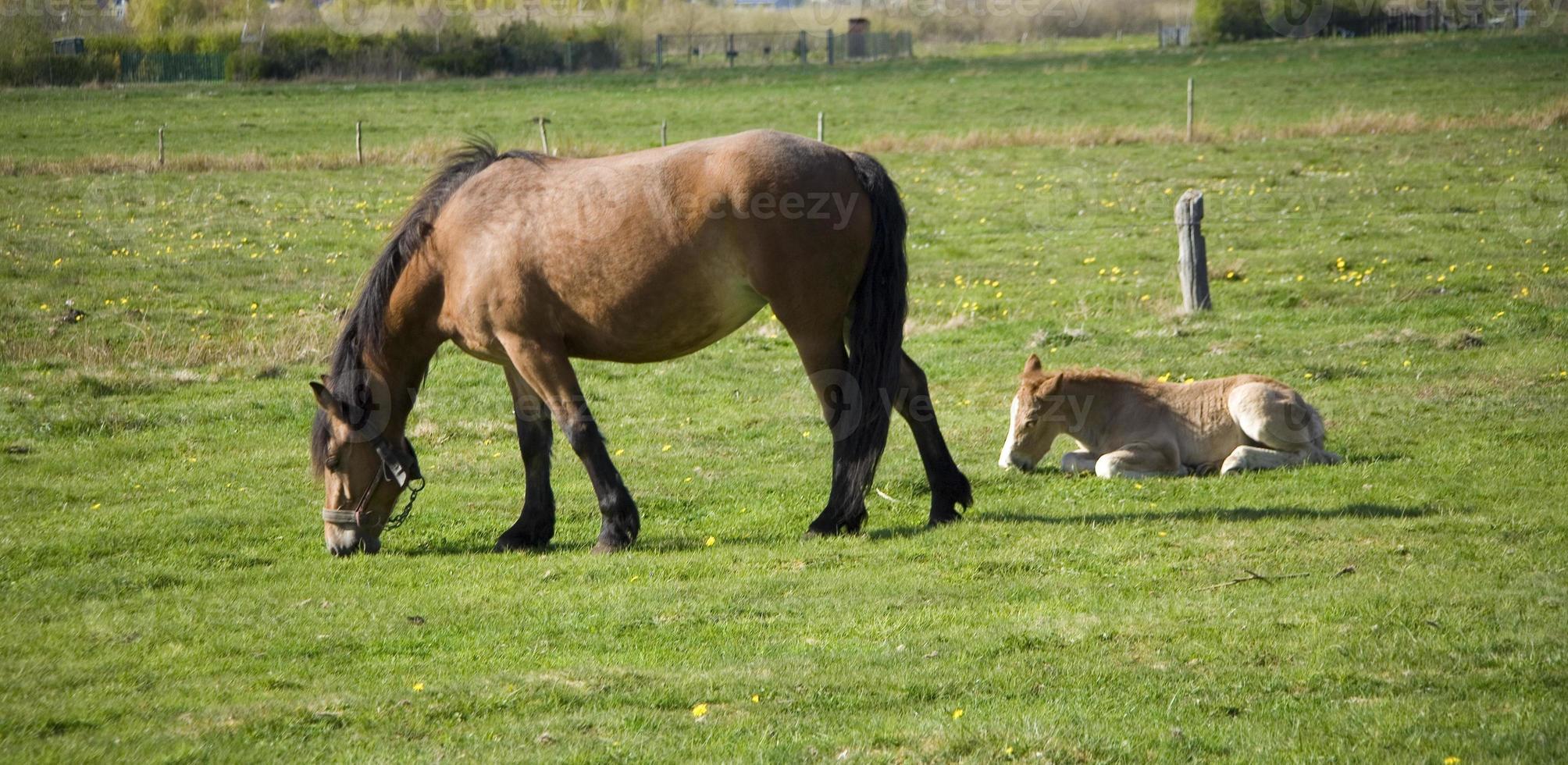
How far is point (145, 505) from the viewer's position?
973 centimetres

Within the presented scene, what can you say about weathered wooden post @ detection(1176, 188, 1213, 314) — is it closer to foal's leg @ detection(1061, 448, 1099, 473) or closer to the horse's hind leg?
foal's leg @ detection(1061, 448, 1099, 473)

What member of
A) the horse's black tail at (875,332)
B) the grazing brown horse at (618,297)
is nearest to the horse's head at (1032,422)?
the grazing brown horse at (618,297)

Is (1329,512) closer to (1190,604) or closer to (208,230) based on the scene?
(1190,604)

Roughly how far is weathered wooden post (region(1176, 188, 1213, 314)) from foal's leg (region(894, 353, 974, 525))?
26.5 feet

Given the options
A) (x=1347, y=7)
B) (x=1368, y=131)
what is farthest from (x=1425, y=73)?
(x=1347, y=7)

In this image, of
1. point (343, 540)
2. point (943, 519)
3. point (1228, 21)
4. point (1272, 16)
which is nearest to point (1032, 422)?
point (943, 519)

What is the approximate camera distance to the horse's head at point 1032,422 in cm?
1023

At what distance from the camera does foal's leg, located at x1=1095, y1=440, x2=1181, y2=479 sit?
9977mm

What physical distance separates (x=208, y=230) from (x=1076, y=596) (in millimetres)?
19819

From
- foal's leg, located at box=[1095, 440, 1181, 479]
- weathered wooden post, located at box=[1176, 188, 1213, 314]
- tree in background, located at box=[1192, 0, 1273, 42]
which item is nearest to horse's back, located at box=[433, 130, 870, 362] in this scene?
foal's leg, located at box=[1095, 440, 1181, 479]

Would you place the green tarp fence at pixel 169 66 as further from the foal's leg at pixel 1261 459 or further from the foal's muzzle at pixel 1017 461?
the foal's leg at pixel 1261 459

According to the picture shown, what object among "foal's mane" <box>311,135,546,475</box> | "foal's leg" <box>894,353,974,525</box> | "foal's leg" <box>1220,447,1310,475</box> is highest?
"foal's mane" <box>311,135,546,475</box>

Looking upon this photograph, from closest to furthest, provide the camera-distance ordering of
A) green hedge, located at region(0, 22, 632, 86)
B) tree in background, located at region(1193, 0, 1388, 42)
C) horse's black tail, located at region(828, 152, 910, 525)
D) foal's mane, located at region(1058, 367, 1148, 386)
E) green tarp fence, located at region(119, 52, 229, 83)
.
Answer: horse's black tail, located at region(828, 152, 910, 525), foal's mane, located at region(1058, 367, 1148, 386), green hedge, located at region(0, 22, 632, 86), green tarp fence, located at region(119, 52, 229, 83), tree in background, located at region(1193, 0, 1388, 42)

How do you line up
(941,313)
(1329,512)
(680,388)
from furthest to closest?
(941,313)
(680,388)
(1329,512)
